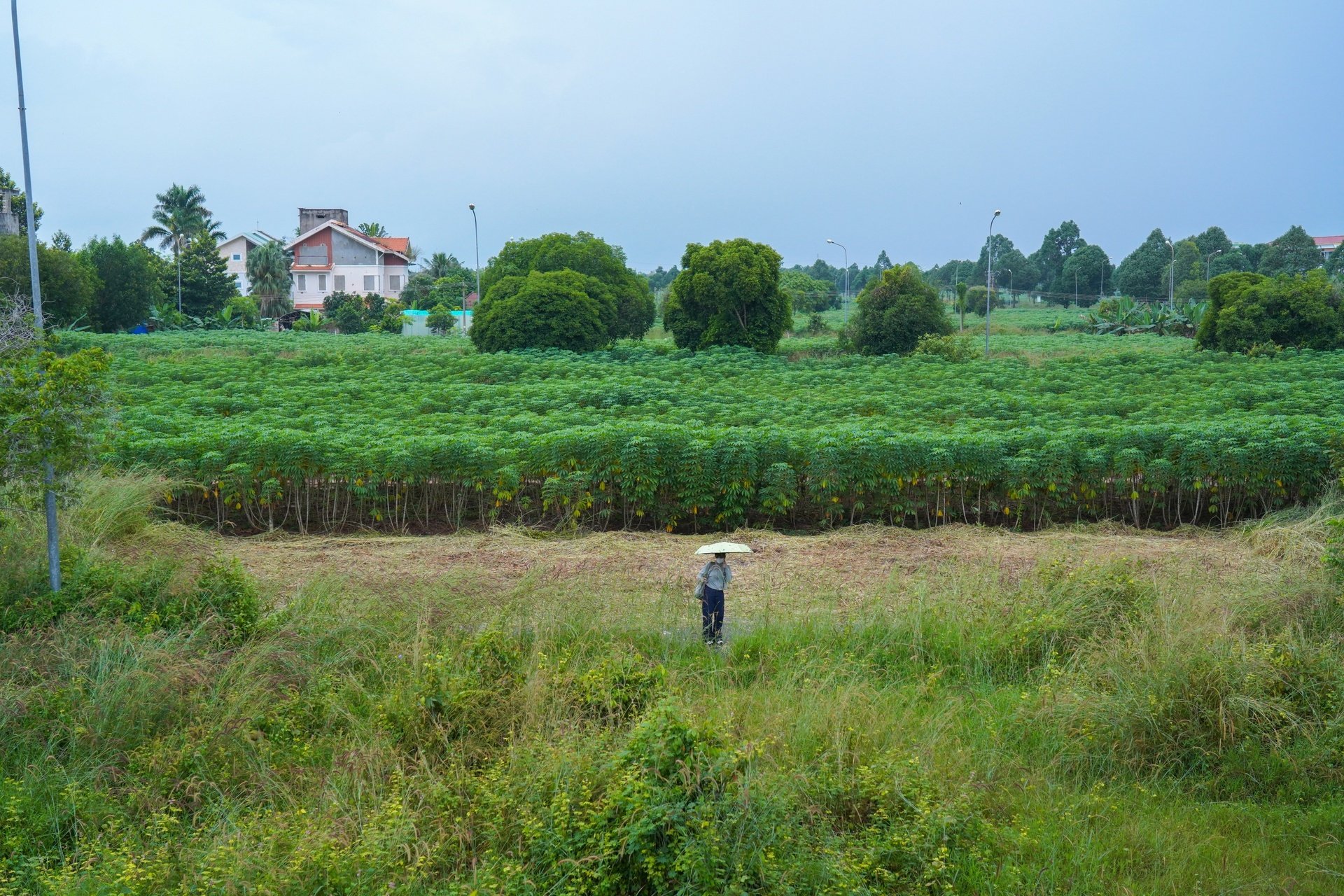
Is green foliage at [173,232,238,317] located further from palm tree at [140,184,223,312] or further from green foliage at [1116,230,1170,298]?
green foliage at [1116,230,1170,298]

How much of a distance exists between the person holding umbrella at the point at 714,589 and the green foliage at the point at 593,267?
1231 inches

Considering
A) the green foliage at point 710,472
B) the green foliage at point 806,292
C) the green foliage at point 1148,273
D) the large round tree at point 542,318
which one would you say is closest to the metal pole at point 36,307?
the green foliage at point 710,472

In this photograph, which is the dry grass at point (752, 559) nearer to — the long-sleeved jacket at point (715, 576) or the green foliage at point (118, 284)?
the long-sleeved jacket at point (715, 576)

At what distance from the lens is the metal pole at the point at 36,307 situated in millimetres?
7984

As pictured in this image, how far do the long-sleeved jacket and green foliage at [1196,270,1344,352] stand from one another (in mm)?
32543

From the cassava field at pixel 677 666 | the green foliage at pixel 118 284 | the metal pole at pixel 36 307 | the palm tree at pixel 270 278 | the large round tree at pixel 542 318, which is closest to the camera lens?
the cassava field at pixel 677 666

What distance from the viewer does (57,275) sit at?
3959 centimetres

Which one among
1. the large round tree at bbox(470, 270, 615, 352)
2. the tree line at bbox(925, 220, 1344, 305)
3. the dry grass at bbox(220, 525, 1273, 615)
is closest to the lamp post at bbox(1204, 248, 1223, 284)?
the tree line at bbox(925, 220, 1344, 305)

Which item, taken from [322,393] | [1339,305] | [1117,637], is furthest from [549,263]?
A: [1117,637]

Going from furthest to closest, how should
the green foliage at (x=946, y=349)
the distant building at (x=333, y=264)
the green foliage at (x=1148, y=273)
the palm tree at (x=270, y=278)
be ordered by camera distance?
the green foliage at (x=1148, y=273) < the distant building at (x=333, y=264) < the palm tree at (x=270, y=278) < the green foliage at (x=946, y=349)

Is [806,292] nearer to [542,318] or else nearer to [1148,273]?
[1148,273]

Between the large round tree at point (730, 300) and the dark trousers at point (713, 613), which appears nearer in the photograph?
the dark trousers at point (713, 613)

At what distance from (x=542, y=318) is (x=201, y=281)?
34.7 metres

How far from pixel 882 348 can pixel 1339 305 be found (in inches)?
615
